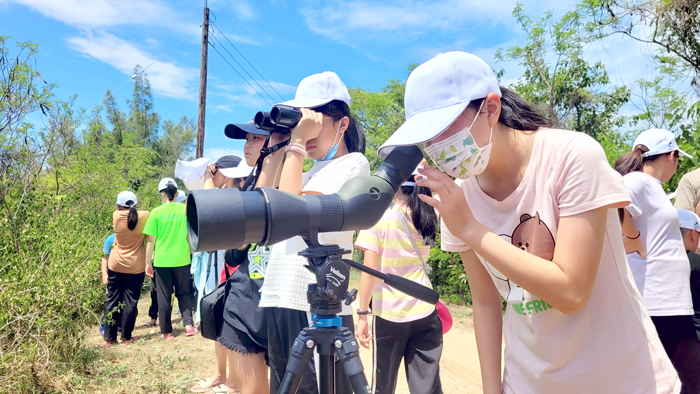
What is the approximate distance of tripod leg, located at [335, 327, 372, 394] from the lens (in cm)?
114

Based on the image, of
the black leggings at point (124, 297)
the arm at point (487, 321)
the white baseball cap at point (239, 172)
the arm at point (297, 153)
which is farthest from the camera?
the black leggings at point (124, 297)

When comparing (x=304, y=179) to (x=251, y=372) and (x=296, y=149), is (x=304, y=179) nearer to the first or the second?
(x=296, y=149)

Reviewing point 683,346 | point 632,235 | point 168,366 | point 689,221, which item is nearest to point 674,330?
point 683,346

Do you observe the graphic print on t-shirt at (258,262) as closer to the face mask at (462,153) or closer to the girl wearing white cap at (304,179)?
the girl wearing white cap at (304,179)

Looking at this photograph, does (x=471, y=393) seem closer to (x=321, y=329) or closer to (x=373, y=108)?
(x=321, y=329)

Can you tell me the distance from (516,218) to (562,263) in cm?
20

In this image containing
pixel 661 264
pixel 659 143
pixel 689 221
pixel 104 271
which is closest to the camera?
pixel 661 264

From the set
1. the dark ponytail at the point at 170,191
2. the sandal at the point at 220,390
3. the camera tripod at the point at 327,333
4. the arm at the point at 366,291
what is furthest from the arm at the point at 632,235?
the dark ponytail at the point at 170,191

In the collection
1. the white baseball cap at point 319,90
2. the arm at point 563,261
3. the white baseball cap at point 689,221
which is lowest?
the arm at point 563,261

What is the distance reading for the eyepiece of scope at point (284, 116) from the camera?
6.08ft

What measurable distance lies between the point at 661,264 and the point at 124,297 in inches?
228

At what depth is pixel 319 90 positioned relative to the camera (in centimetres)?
205

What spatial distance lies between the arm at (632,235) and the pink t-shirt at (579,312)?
157 cm

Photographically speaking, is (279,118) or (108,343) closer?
(279,118)
